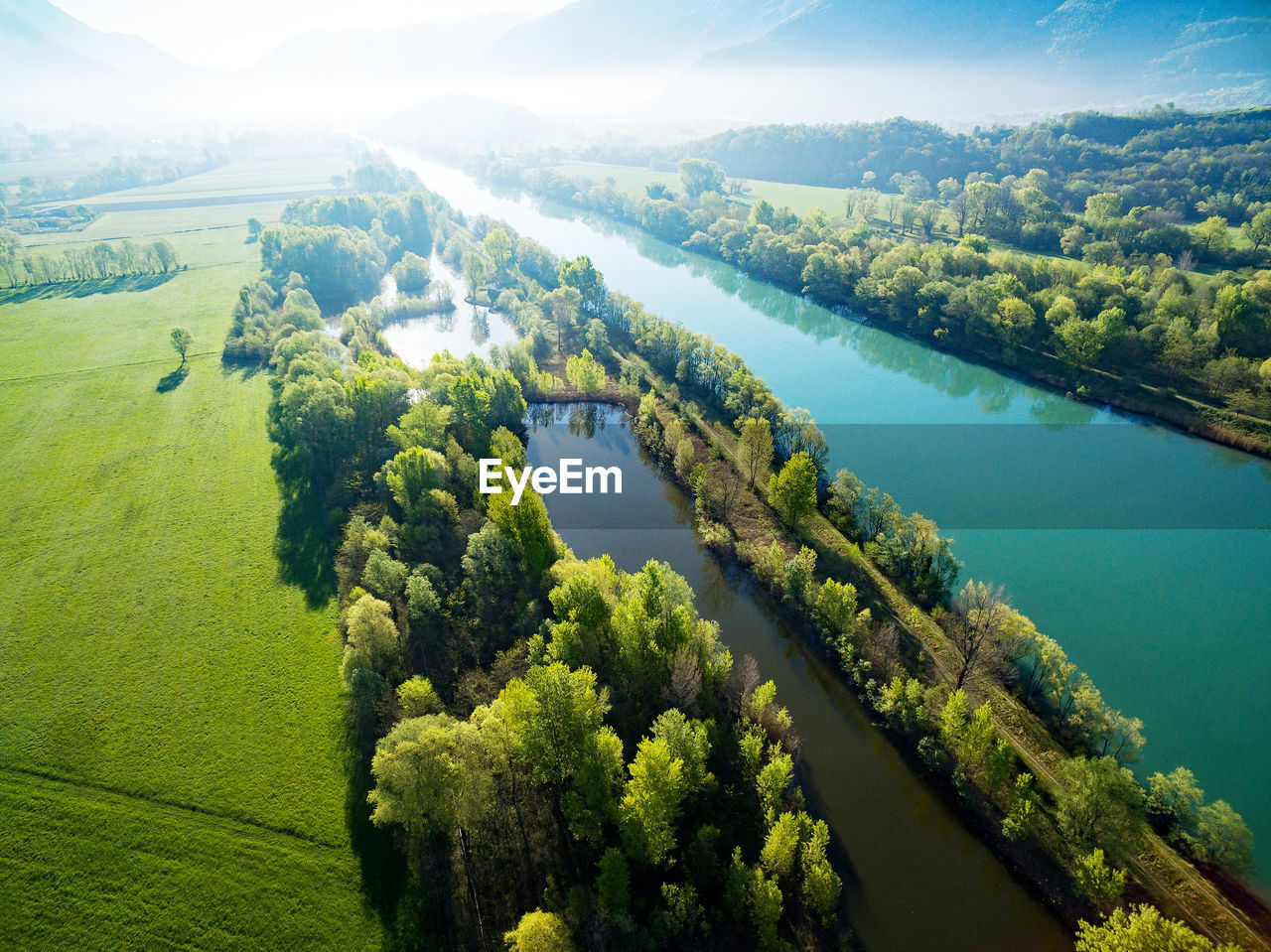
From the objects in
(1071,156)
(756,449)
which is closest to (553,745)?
(756,449)

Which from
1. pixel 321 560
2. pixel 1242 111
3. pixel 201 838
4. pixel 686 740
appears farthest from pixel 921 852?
pixel 1242 111

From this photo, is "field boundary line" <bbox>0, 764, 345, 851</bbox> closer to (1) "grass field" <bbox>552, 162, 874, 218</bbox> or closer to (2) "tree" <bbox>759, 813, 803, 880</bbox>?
(2) "tree" <bbox>759, 813, 803, 880</bbox>

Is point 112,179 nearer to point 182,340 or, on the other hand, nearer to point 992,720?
point 182,340

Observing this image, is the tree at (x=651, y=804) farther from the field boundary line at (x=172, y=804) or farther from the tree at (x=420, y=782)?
the field boundary line at (x=172, y=804)

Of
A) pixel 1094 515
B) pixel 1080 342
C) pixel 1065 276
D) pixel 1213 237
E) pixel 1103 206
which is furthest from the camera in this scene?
pixel 1103 206

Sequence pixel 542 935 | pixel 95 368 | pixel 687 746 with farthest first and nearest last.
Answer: pixel 95 368
pixel 687 746
pixel 542 935

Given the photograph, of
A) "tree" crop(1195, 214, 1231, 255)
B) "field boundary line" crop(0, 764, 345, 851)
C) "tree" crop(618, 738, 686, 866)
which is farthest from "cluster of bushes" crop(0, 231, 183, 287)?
"tree" crop(1195, 214, 1231, 255)
